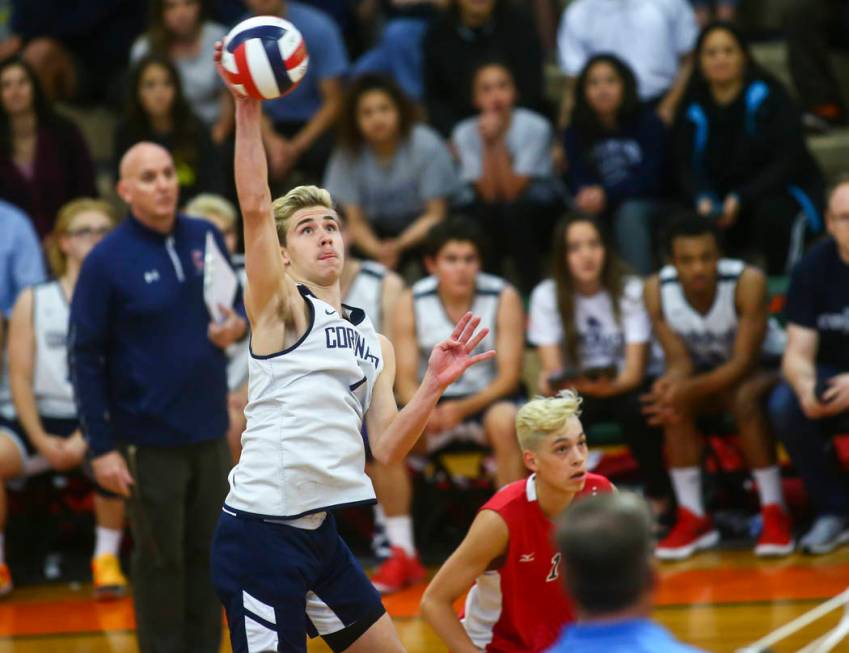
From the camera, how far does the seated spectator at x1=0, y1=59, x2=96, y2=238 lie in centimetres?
893

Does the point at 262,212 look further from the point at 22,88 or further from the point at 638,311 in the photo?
the point at 22,88

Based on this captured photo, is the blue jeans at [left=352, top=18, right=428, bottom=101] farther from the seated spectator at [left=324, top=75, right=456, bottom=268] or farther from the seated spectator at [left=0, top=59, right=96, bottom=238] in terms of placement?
the seated spectator at [left=0, top=59, right=96, bottom=238]

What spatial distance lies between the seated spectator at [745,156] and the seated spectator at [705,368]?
0.89 meters

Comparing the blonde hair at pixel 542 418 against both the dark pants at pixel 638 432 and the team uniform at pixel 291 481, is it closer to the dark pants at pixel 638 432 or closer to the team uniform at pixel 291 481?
the team uniform at pixel 291 481

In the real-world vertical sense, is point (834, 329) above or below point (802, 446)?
above

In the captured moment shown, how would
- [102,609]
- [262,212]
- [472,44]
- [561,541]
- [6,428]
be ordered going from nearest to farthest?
[561,541] → [262,212] → [102,609] → [6,428] → [472,44]

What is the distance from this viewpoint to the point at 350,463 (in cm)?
419

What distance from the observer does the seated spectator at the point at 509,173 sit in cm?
891

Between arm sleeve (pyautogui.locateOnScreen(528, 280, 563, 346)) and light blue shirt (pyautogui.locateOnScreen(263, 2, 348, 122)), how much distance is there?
265 centimetres

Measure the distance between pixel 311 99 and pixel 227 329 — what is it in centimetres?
446

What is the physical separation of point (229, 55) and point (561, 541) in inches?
77.8

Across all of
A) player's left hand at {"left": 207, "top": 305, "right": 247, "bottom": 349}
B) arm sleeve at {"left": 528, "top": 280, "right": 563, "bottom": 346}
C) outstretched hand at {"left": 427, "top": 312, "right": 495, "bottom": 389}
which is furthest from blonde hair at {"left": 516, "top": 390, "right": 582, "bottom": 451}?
arm sleeve at {"left": 528, "top": 280, "right": 563, "bottom": 346}

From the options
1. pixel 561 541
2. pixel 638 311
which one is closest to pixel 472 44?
pixel 638 311

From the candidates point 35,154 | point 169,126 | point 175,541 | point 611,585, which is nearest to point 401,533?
point 175,541
